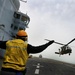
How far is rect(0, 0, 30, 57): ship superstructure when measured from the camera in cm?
3110

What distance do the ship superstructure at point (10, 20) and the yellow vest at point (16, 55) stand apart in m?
24.7

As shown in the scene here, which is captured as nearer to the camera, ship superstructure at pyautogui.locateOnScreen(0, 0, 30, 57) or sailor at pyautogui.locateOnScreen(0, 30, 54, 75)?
sailor at pyautogui.locateOnScreen(0, 30, 54, 75)

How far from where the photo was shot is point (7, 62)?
5.33 meters

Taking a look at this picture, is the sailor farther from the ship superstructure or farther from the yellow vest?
the ship superstructure

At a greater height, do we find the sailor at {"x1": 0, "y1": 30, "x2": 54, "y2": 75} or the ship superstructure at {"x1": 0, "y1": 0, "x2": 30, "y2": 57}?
the ship superstructure at {"x1": 0, "y1": 0, "x2": 30, "y2": 57}

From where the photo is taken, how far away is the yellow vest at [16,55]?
5.31m

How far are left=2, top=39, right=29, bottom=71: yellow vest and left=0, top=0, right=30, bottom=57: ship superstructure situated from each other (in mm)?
24681

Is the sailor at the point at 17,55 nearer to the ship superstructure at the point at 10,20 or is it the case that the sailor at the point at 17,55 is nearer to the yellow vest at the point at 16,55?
the yellow vest at the point at 16,55

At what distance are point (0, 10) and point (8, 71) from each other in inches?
973

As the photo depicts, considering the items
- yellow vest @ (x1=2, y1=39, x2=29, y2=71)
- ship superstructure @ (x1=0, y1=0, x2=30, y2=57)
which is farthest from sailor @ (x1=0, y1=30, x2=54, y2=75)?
ship superstructure @ (x1=0, y1=0, x2=30, y2=57)

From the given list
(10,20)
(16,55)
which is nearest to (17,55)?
(16,55)

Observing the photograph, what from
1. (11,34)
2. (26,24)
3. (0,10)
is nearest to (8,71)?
(0,10)

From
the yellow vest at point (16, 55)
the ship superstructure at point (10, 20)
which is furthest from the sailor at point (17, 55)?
the ship superstructure at point (10, 20)

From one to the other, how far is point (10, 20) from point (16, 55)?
31929mm
